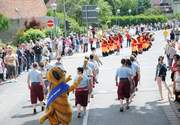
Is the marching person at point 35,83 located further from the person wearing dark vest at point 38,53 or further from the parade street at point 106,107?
the person wearing dark vest at point 38,53

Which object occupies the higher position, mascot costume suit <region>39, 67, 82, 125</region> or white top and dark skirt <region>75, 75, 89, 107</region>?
mascot costume suit <region>39, 67, 82, 125</region>

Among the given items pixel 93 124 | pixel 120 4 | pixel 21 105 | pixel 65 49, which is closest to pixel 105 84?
pixel 21 105

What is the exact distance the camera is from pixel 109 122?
16.6 meters

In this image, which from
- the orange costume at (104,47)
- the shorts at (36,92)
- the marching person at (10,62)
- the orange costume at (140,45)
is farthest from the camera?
the orange costume at (140,45)

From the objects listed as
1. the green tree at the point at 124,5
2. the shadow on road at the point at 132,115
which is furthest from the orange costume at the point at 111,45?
the green tree at the point at 124,5

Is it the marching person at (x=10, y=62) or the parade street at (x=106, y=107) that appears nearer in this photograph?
the parade street at (x=106, y=107)

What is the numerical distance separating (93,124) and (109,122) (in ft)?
1.65

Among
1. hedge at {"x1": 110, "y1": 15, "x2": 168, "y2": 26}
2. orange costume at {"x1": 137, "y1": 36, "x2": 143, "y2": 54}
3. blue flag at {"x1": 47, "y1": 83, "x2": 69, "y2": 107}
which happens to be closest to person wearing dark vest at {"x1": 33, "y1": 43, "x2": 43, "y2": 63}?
orange costume at {"x1": 137, "y1": 36, "x2": 143, "y2": 54}

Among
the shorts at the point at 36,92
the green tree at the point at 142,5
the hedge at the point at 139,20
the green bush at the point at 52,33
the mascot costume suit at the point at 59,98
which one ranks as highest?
the mascot costume suit at the point at 59,98

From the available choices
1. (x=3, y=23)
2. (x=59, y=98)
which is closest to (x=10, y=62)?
(x=59, y=98)

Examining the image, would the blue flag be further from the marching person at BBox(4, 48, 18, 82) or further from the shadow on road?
the marching person at BBox(4, 48, 18, 82)

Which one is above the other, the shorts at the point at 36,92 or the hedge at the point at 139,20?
the shorts at the point at 36,92

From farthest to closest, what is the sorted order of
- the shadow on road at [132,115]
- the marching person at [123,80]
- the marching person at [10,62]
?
the marching person at [10,62]
the marching person at [123,80]
the shadow on road at [132,115]

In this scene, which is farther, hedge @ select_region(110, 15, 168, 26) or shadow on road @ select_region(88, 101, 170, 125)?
hedge @ select_region(110, 15, 168, 26)
